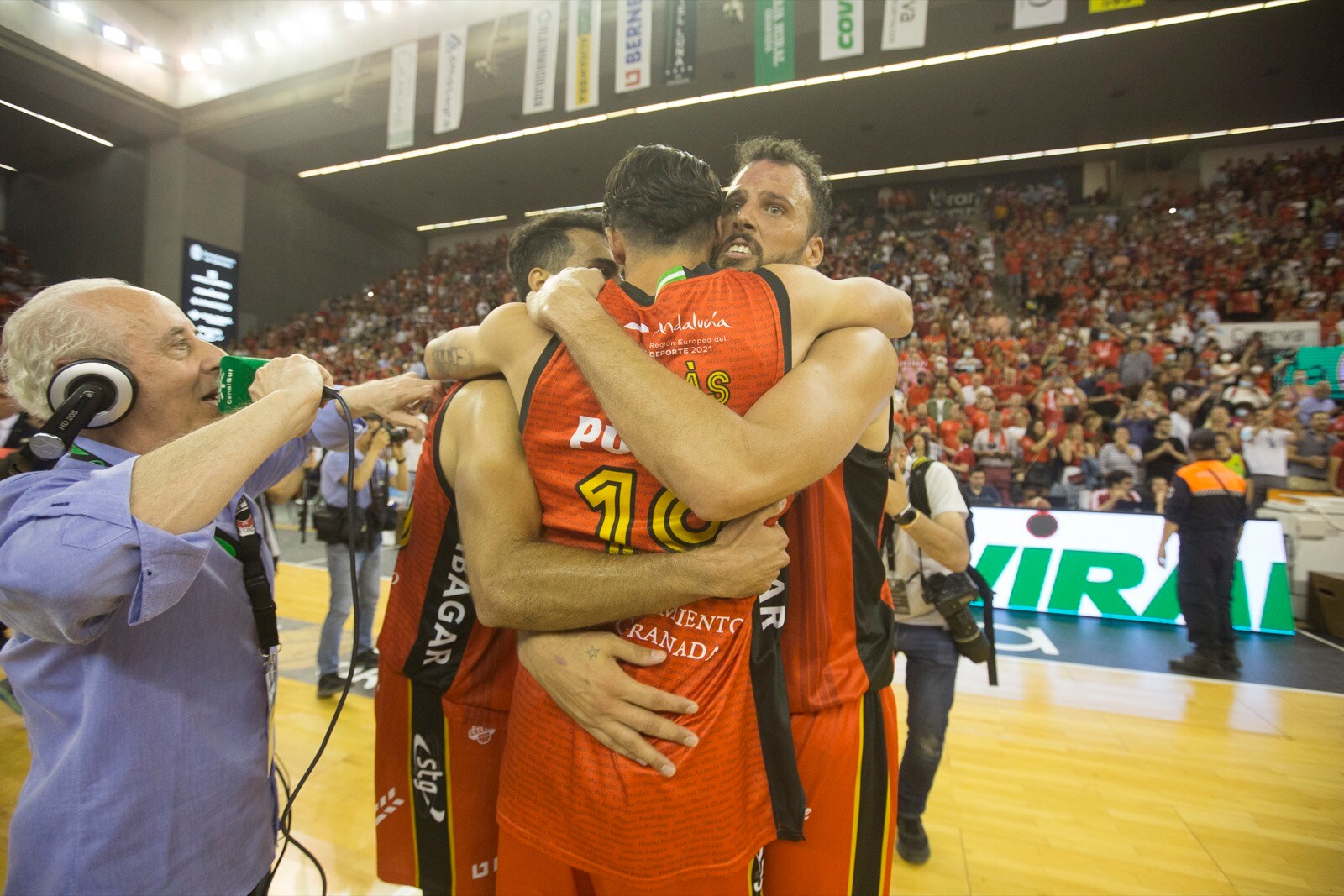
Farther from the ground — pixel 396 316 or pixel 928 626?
pixel 396 316

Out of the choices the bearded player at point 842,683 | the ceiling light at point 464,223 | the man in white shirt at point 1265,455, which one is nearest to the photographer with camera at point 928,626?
the bearded player at point 842,683

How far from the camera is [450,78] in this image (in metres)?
10.0

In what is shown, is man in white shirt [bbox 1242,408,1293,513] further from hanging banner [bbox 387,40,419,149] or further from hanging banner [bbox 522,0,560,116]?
hanging banner [bbox 387,40,419,149]

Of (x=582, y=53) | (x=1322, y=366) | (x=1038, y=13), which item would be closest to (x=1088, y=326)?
(x=1322, y=366)

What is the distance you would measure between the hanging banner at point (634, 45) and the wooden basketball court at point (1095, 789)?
26.5 feet

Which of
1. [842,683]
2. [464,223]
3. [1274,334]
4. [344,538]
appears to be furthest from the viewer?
[464,223]

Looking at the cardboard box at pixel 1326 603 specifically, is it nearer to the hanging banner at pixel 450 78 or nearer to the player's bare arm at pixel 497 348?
the player's bare arm at pixel 497 348

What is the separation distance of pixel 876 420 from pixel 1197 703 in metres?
4.70

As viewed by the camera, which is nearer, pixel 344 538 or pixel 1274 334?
pixel 344 538

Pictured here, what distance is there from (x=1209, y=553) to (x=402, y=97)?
11745 mm

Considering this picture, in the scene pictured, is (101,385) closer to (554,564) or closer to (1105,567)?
(554,564)

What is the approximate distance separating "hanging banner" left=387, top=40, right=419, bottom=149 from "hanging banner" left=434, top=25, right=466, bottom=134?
0.45 meters

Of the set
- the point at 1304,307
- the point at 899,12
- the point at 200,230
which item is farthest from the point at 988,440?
the point at 200,230

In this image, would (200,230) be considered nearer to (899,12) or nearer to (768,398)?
(899,12)
